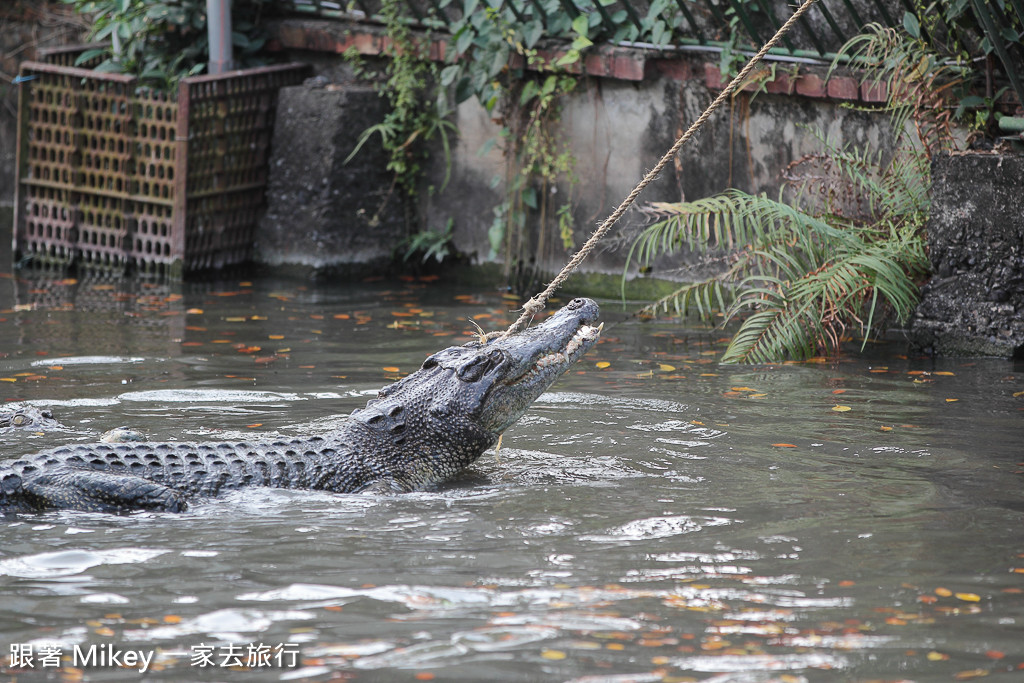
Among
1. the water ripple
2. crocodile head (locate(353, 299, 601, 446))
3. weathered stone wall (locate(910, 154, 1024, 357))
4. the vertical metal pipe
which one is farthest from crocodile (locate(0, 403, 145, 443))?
the vertical metal pipe

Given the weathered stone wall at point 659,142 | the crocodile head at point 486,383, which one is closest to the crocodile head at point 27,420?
the crocodile head at point 486,383

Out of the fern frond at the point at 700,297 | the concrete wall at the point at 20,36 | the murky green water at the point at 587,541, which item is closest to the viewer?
the murky green water at the point at 587,541

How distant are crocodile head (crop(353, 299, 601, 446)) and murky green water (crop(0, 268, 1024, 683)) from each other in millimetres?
264

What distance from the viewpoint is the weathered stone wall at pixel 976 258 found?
682cm

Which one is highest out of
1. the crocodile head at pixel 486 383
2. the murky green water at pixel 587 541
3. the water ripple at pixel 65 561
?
the crocodile head at pixel 486 383

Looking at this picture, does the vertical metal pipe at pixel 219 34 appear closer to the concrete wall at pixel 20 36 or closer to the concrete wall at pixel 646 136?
the concrete wall at pixel 646 136

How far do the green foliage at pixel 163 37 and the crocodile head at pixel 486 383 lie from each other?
5.92 metres

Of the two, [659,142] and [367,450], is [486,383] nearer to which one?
[367,450]

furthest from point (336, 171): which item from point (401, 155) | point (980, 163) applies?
point (980, 163)

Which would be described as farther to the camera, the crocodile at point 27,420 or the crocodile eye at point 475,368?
the crocodile at point 27,420

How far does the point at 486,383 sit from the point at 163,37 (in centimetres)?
665

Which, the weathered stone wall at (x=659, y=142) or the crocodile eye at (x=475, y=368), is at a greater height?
the weathered stone wall at (x=659, y=142)

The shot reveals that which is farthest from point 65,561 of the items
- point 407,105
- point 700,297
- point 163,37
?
point 163,37

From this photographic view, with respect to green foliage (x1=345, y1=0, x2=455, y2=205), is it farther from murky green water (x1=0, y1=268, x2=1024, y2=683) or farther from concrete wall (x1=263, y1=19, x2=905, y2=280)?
murky green water (x1=0, y1=268, x2=1024, y2=683)
